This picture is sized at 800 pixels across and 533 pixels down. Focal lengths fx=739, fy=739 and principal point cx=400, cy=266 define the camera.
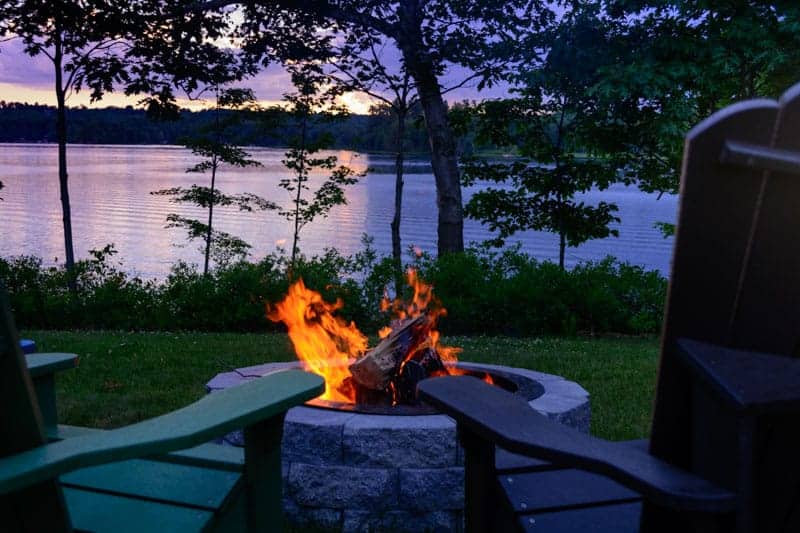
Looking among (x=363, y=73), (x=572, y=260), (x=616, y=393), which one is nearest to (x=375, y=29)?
(x=363, y=73)

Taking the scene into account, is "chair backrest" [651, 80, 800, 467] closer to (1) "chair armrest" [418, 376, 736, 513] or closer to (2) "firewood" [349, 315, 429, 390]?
(1) "chair armrest" [418, 376, 736, 513]

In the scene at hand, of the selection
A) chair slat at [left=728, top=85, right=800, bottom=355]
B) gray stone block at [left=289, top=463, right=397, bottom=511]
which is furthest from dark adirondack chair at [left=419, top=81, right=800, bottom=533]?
gray stone block at [left=289, top=463, right=397, bottom=511]

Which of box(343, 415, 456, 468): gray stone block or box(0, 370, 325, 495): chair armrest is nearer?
box(0, 370, 325, 495): chair armrest

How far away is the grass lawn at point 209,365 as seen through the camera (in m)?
5.56

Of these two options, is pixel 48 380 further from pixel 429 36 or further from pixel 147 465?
pixel 429 36

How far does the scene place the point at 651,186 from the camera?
482 inches

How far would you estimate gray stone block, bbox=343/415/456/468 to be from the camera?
354 cm

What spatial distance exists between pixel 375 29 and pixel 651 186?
518cm

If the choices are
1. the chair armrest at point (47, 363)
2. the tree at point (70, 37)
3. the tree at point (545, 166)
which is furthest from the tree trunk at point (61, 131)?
the chair armrest at point (47, 363)

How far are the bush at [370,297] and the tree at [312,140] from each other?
8.86 ft

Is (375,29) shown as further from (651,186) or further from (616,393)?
(616,393)

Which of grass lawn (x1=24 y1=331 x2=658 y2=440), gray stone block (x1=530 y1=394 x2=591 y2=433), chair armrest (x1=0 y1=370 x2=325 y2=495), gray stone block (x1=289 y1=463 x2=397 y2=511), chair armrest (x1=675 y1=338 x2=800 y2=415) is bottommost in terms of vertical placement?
grass lawn (x1=24 y1=331 x2=658 y2=440)

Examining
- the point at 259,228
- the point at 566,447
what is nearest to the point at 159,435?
the point at 566,447

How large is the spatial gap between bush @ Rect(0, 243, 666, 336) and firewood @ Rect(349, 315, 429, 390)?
15.9 feet
